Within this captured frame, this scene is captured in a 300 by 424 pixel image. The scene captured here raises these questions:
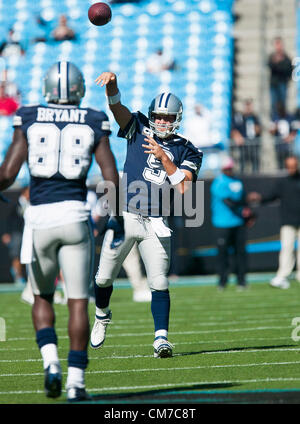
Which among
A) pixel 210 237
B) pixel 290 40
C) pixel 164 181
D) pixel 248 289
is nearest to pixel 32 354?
pixel 164 181

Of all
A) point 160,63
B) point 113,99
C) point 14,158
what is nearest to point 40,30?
point 160,63

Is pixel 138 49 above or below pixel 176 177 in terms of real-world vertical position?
above

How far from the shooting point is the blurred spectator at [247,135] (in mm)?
14766

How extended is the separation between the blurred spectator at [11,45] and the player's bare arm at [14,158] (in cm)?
1510

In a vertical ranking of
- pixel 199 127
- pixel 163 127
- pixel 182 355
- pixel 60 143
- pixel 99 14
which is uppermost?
pixel 199 127

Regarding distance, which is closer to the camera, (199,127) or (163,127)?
(163,127)

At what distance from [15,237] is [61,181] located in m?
10.8

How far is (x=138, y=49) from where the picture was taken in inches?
737

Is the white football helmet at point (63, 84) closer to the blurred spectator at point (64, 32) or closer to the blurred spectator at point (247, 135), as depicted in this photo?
the blurred spectator at point (247, 135)

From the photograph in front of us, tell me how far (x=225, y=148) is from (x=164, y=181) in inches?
341

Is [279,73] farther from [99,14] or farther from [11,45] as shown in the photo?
[99,14]

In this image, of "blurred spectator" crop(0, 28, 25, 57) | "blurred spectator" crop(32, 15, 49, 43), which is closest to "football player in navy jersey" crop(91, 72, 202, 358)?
"blurred spectator" crop(0, 28, 25, 57)

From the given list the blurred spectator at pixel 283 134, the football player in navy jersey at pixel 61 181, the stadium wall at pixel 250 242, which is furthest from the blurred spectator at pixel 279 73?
the football player in navy jersey at pixel 61 181

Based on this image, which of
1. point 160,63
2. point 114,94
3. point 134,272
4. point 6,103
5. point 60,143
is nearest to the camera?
point 60,143
